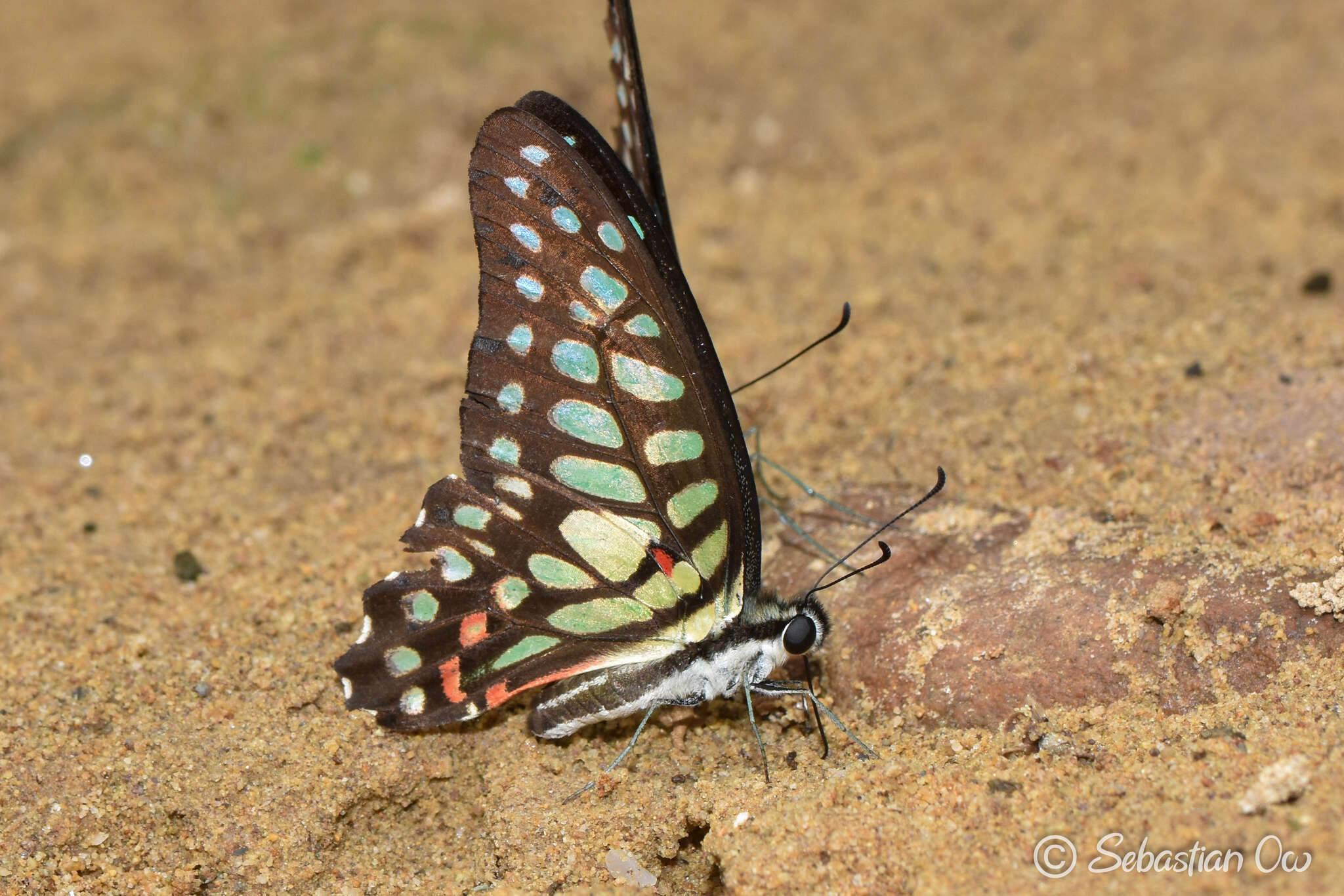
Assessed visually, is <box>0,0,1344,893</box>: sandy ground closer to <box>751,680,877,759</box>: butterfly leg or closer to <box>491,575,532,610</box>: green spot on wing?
<box>751,680,877,759</box>: butterfly leg

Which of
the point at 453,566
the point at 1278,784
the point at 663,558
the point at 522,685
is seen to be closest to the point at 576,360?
the point at 663,558

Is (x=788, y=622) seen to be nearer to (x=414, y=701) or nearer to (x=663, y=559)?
(x=663, y=559)

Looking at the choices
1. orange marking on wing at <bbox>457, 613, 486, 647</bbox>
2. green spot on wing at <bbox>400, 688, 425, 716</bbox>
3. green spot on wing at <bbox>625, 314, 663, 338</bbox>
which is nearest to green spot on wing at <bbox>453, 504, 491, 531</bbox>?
orange marking on wing at <bbox>457, 613, 486, 647</bbox>

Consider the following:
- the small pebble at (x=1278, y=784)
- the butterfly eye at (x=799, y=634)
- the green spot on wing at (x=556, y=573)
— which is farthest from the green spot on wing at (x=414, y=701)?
the small pebble at (x=1278, y=784)

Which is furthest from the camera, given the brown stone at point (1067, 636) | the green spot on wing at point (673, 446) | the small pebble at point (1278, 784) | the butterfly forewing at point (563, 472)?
the brown stone at point (1067, 636)

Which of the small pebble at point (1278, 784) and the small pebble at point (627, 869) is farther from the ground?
the small pebble at point (627, 869)

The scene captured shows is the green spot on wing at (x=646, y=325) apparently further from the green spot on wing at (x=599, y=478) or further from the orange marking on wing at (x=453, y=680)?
the orange marking on wing at (x=453, y=680)
